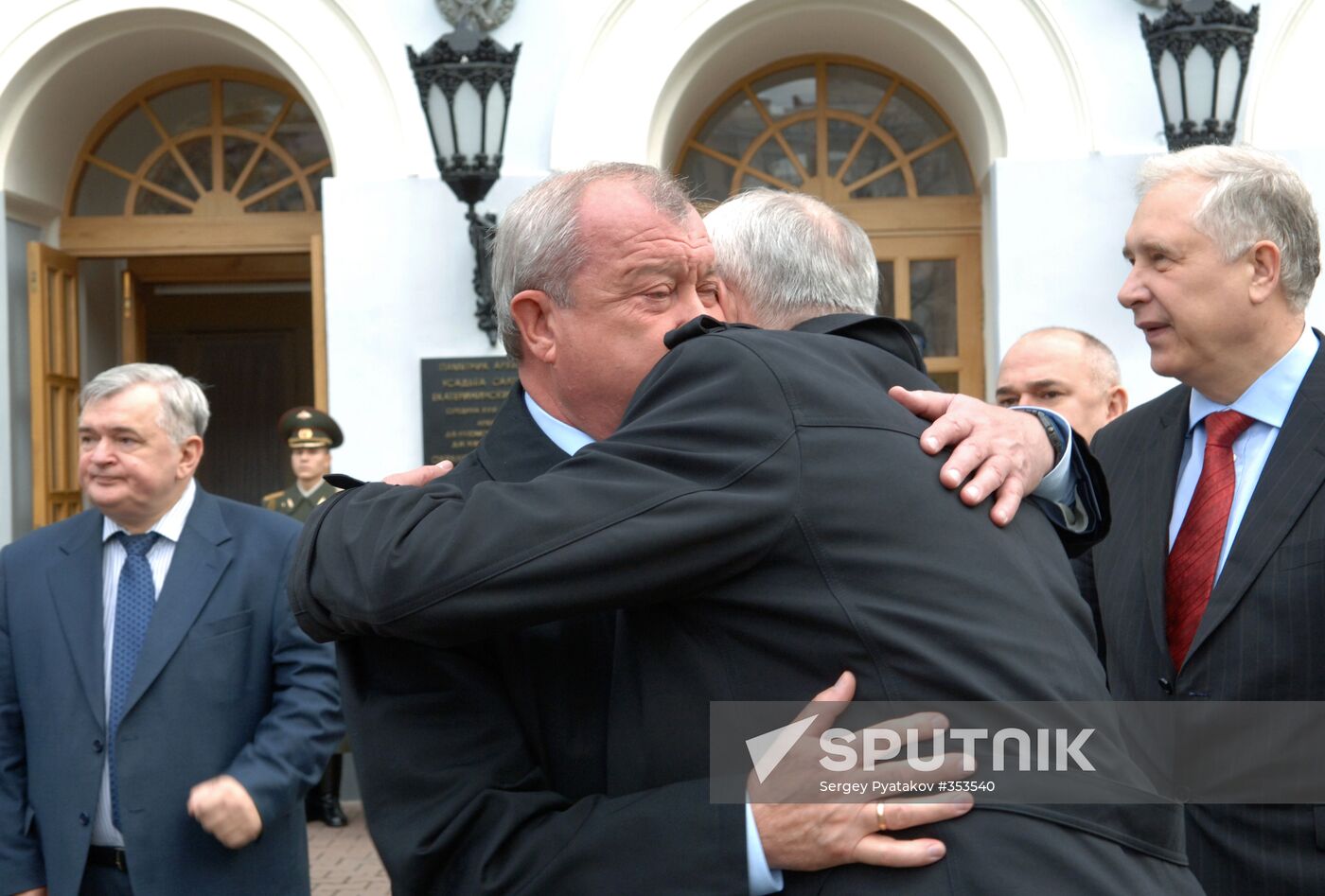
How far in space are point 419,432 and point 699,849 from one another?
646 centimetres

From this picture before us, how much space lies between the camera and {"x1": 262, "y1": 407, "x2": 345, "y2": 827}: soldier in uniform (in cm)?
788

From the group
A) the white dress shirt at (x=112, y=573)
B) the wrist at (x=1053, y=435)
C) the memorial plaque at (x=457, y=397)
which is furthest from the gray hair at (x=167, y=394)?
the memorial plaque at (x=457, y=397)

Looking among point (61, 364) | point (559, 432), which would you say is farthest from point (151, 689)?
point (61, 364)

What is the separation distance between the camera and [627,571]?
5.32 ft

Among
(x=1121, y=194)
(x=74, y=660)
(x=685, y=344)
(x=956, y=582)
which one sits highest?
(x=1121, y=194)

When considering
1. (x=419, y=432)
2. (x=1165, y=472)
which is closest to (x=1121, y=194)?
(x=419, y=432)

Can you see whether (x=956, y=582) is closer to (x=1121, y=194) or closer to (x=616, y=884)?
(x=616, y=884)

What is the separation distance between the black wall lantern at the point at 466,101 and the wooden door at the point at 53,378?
2713 millimetres

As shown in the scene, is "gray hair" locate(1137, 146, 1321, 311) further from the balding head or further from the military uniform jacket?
the military uniform jacket

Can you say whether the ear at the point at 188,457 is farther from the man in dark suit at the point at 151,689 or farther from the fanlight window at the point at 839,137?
the fanlight window at the point at 839,137

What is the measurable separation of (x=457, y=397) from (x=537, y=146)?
1.42 metres

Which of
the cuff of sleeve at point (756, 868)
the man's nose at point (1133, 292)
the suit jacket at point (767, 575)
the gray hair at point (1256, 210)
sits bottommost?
the cuff of sleeve at point (756, 868)

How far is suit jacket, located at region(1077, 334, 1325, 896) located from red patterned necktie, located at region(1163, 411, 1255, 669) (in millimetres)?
31

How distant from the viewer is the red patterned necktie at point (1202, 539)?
2.68 metres
